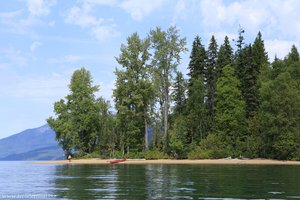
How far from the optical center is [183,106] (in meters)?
92.5

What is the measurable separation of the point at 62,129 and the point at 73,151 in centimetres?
587

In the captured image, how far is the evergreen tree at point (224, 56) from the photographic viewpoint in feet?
297

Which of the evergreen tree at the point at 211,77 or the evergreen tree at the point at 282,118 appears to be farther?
the evergreen tree at the point at 211,77

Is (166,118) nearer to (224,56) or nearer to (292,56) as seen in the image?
(224,56)

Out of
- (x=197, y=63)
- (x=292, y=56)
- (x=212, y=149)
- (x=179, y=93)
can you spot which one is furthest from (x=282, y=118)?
(x=179, y=93)

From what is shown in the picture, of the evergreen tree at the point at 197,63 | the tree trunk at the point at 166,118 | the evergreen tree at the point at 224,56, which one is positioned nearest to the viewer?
the tree trunk at the point at 166,118

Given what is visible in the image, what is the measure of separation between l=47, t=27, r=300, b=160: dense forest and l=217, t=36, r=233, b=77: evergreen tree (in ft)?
0.62

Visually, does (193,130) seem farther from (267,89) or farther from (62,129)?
(62,129)

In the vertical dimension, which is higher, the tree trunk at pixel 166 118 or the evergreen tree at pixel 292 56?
the evergreen tree at pixel 292 56

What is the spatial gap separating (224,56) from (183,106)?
12.3 metres

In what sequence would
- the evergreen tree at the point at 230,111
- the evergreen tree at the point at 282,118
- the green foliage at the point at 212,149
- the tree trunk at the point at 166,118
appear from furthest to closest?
the tree trunk at the point at 166,118 → the evergreen tree at the point at 230,111 → the green foliage at the point at 212,149 → the evergreen tree at the point at 282,118

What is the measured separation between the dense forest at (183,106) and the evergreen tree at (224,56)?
188 millimetres

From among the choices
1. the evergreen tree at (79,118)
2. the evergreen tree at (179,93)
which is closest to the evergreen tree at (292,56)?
the evergreen tree at (179,93)

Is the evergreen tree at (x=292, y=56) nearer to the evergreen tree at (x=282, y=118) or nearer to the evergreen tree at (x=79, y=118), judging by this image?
the evergreen tree at (x=282, y=118)
